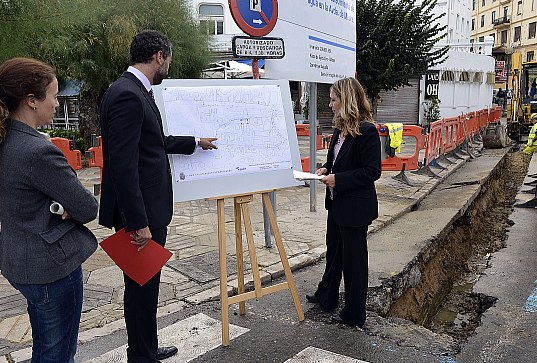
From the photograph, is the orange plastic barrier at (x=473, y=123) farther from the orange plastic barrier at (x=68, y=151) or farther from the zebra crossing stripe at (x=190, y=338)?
the zebra crossing stripe at (x=190, y=338)

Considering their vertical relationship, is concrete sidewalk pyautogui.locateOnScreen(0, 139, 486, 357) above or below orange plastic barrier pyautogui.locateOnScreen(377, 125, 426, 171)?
below

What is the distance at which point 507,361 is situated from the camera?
137 inches

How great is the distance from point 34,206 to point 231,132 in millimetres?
1816

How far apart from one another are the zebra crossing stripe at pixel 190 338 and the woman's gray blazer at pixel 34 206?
1.40 meters

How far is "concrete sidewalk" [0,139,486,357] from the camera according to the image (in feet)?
13.1

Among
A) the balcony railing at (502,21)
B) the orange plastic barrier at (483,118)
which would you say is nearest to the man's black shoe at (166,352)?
the orange plastic barrier at (483,118)

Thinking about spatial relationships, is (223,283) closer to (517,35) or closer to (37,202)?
(37,202)

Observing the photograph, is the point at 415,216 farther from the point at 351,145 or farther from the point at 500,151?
the point at 500,151

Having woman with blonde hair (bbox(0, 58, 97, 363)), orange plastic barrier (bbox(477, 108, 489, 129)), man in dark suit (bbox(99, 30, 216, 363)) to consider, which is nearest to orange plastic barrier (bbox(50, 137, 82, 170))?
man in dark suit (bbox(99, 30, 216, 363))

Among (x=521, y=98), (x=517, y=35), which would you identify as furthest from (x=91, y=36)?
(x=517, y=35)

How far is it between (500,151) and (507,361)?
49.4ft

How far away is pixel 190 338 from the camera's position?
376 centimetres

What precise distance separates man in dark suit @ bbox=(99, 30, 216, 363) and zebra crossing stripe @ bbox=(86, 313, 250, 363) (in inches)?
11.9

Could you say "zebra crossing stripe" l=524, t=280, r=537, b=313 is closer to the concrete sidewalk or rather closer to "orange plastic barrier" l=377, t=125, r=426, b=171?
the concrete sidewalk
